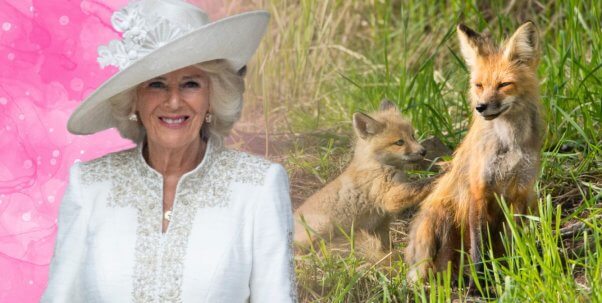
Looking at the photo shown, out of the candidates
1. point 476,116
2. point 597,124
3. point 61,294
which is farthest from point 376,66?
point 61,294

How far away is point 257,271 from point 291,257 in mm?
117

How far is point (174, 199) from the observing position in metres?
3.55

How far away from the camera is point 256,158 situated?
3.61 m

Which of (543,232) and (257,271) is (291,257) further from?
(543,232)

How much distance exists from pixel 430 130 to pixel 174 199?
169cm

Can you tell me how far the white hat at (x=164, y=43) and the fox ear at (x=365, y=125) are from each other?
40.7 inches

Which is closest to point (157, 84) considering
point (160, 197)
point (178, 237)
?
point (160, 197)

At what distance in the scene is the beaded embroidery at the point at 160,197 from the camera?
3459mm

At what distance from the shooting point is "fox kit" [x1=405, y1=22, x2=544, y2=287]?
389cm

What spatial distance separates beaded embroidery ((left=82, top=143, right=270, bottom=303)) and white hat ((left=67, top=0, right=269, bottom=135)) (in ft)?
0.63

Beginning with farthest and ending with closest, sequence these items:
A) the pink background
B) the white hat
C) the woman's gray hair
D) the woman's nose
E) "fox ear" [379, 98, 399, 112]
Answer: "fox ear" [379, 98, 399, 112]
the pink background
the woman's gray hair
the woman's nose
the white hat

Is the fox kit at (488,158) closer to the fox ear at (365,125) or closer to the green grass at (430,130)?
the green grass at (430,130)

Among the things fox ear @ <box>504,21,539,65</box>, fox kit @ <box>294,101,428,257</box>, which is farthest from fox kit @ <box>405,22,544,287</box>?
fox kit @ <box>294,101,428,257</box>

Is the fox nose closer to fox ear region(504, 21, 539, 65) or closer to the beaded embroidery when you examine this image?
fox ear region(504, 21, 539, 65)
